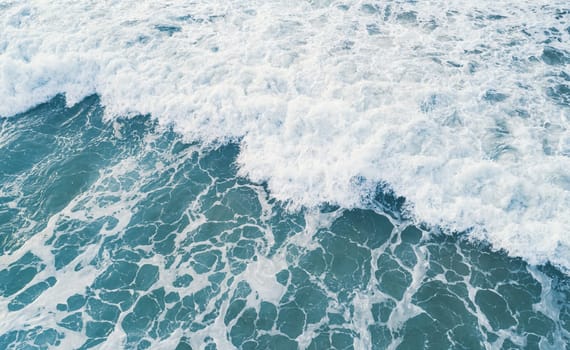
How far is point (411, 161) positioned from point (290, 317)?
6270 millimetres

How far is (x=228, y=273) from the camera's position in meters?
11.9

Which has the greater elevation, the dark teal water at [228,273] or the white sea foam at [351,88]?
the white sea foam at [351,88]

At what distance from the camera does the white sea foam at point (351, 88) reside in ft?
42.4

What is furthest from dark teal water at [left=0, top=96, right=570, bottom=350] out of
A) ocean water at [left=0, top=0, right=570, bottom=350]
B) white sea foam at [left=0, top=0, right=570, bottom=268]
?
white sea foam at [left=0, top=0, right=570, bottom=268]

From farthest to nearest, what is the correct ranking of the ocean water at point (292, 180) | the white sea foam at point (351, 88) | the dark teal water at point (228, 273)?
the white sea foam at point (351, 88) → the ocean water at point (292, 180) → the dark teal water at point (228, 273)

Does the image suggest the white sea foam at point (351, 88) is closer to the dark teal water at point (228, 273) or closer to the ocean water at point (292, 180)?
the ocean water at point (292, 180)

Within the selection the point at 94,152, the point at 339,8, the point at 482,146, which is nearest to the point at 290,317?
the point at 482,146

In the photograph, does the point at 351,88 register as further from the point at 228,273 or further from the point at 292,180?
the point at 228,273

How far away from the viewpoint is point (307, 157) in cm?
1424

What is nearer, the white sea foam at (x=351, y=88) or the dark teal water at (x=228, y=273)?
the dark teal water at (x=228, y=273)

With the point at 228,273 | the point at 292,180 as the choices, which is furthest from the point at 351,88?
A: the point at 228,273

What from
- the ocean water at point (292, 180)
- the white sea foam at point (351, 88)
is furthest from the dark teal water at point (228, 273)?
the white sea foam at point (351, 88)

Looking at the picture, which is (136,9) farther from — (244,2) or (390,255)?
(390,255)

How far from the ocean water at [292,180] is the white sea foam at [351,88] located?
83mm
